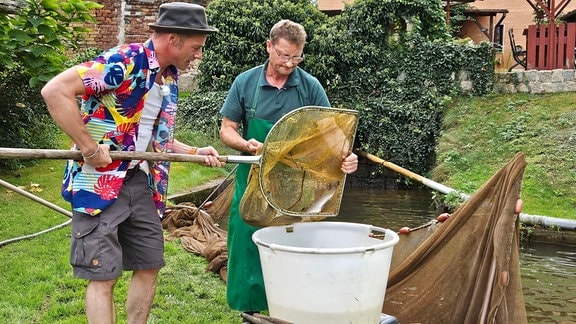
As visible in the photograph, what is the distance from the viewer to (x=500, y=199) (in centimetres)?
376

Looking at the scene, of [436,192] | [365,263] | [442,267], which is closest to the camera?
[365,263]

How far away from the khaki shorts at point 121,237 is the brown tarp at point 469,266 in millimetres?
1695

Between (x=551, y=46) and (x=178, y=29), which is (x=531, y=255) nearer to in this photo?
(x=178, y=29)

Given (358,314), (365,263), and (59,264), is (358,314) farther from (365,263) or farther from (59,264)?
(59,264)

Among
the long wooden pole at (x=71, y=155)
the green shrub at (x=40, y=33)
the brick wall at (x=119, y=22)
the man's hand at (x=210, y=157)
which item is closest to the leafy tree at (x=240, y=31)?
the brick wall at (x=119, y=22)

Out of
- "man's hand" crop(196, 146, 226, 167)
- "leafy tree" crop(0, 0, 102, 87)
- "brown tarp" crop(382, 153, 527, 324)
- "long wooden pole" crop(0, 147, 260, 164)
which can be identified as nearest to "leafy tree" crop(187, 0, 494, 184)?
"leafy tree" crop(0, 0, 102, 87)

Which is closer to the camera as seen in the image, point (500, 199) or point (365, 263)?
point (365, 263)

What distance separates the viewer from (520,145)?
11.3 metres

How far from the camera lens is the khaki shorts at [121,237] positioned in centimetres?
293

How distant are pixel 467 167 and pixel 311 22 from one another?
5452 mm

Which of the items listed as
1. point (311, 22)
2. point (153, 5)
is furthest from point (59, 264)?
point (153, 5)

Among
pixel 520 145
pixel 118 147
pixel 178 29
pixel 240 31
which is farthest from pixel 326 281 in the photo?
pixel 240 31

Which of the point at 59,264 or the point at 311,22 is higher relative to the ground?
the point at 311,22

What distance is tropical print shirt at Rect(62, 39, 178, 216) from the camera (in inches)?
113
